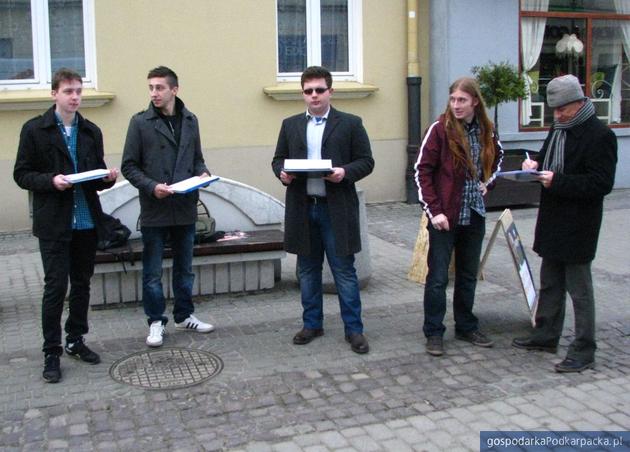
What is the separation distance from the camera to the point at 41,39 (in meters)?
9.77

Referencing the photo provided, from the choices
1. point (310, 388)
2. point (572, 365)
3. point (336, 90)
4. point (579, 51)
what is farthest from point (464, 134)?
point (579, 51)

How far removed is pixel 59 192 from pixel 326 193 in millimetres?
1692

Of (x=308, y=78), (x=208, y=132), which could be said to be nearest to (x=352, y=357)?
(x=308, y=78)

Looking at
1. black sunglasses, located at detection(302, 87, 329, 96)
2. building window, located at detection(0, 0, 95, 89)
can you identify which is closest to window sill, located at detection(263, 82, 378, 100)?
building window, located at detection(0, 0, 95, 89)

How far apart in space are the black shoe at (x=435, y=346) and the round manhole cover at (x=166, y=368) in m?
1.39

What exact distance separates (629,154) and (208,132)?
6951mm

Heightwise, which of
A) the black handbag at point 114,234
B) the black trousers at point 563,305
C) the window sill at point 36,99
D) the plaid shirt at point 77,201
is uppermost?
the window sill at point 36,99

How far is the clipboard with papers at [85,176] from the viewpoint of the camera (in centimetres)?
473

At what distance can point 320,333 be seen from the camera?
577 centimetres

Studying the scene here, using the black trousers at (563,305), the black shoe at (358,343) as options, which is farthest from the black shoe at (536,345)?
the black shoe at (358,343)

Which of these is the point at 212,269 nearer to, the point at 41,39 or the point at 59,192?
the point at 59,192

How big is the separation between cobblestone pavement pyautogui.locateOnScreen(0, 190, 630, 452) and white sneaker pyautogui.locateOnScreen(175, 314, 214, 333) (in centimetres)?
6

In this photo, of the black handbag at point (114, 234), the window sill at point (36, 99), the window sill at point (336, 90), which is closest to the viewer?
the black handbag at point (114, 234)

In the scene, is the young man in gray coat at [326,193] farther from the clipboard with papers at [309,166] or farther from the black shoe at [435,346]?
the black shoe at [435,346]
